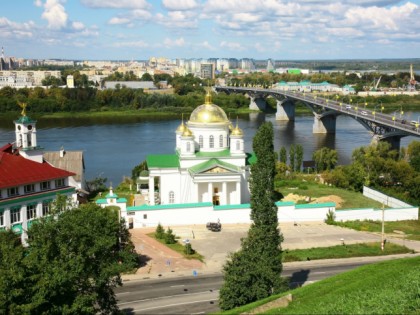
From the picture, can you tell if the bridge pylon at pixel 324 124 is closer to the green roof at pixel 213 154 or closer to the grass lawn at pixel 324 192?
the grass lawn at pixel 324 192

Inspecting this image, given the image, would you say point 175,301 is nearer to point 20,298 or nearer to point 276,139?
point 20,298

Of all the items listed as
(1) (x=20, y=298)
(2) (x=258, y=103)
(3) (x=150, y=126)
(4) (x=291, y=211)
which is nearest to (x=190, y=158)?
(4) (x=291, y=211)

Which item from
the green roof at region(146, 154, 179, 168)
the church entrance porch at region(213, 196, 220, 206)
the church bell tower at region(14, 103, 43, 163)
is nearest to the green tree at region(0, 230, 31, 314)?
the church bell tower at region(14, 103, 43, 163)

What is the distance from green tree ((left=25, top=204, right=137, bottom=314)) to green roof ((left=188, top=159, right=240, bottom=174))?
38.0 feet

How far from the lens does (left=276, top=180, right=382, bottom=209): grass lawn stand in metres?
25.2

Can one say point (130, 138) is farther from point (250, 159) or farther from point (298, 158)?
point (250, 159)

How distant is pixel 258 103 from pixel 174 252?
228 feet

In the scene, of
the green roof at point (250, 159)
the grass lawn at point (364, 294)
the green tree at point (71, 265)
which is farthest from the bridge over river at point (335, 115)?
the green tree at point (71, 265)

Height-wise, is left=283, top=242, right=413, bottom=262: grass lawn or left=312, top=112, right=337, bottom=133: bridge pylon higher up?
left=312, top=112, right=337, bottom=133: bridge pylon

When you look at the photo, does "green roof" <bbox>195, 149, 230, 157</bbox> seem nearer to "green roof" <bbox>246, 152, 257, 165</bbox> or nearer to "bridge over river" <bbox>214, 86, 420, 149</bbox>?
"green roof" <bbox>246, 152, 257, 165</bbox>

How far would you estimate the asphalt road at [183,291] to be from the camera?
546 inches

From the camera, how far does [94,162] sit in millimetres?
38812

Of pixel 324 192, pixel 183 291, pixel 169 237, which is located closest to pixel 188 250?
pixel 169 237

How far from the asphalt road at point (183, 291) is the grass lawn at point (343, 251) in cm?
50
